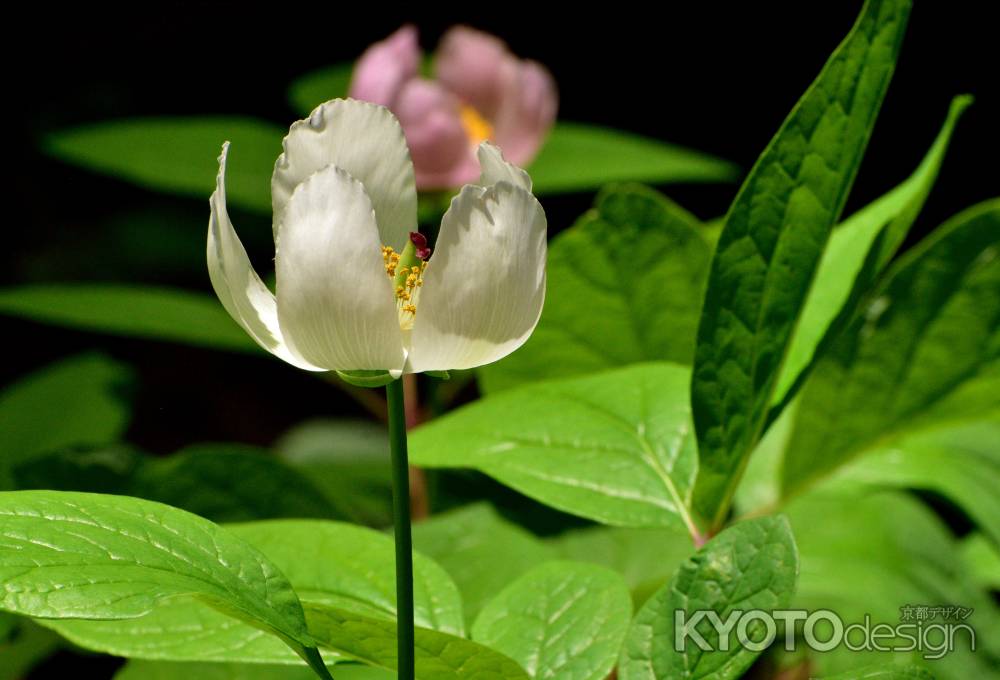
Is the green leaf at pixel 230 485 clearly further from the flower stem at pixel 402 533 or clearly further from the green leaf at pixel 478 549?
the flower stem at pixel 402 533

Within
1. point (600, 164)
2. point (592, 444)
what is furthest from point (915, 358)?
point (600, 164)

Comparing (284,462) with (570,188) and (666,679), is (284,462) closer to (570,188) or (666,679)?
(666,679)

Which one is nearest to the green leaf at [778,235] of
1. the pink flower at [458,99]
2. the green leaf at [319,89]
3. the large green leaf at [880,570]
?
the large green leaf at [880,570]

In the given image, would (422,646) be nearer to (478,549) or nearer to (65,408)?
(478,549)

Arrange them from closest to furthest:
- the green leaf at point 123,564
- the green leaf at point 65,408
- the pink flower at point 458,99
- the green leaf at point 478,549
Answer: the green leaf at point 123,564 → the green leaf at point 478,549 → the green leaf at point 65,408 → the pink flower at point 458,99

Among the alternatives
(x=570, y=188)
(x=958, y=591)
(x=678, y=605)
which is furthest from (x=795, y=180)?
(x=570, y=188)

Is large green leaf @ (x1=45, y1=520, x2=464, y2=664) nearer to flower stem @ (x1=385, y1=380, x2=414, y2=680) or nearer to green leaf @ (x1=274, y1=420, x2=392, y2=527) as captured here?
flower stem @ (x1=385, y1=380, x2=414, y2=680)

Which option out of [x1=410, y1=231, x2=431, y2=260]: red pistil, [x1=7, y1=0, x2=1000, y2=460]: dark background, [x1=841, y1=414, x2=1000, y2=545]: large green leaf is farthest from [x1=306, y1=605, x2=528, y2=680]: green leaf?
[x1=7, y1=0, x2=1000, y2=460]: dark background
